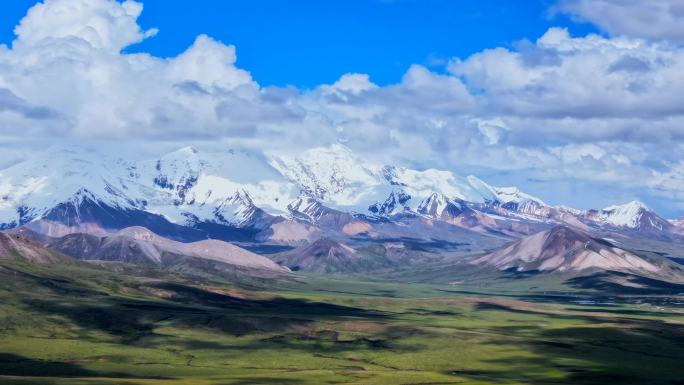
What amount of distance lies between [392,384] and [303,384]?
16.4 metres

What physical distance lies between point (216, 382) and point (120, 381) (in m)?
17.2

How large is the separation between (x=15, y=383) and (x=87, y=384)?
1305 centimetres

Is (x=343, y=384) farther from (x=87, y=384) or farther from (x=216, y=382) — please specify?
(x=87, y=384)

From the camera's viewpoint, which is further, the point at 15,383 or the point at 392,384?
the point at 392,384

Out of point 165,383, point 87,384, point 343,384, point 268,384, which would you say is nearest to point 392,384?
point 343,384

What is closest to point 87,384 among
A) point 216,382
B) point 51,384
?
point 51,384

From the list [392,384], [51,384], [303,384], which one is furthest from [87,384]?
[392,384]

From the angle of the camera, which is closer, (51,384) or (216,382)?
(51,384)

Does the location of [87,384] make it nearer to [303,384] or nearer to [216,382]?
[216,382]

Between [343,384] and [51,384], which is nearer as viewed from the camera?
[51,384]

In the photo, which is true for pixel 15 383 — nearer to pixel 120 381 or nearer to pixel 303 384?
pixel 120 381

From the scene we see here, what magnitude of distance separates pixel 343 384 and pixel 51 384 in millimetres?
51943

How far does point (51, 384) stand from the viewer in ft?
609

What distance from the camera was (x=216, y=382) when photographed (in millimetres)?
197875
